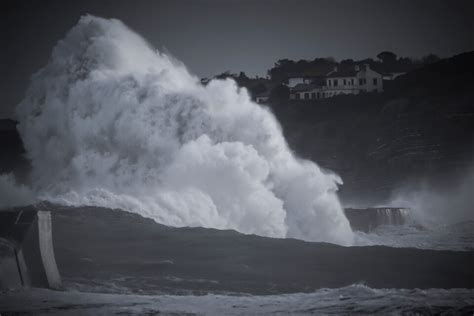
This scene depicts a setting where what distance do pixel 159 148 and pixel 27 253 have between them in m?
11.6

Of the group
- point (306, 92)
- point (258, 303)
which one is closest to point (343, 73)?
point (306, 92)

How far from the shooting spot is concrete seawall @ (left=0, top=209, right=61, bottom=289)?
13711mm

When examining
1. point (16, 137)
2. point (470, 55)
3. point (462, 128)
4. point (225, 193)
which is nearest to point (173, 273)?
point (225, 193)

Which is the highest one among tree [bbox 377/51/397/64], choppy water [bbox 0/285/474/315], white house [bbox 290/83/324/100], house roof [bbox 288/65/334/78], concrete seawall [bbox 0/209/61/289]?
tree [bbox 377/51/397/64]

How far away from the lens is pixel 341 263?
16.6 m

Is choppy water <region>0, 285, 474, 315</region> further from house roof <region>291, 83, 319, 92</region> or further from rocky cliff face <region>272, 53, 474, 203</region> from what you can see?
house roof <region>291, 83, 319, 92</region>

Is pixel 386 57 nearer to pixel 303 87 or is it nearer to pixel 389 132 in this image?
pixel 303 87

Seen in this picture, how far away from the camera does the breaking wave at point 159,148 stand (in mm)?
23844

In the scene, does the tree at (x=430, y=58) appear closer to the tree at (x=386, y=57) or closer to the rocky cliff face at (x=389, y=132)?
the tree at (x=386, y=57)

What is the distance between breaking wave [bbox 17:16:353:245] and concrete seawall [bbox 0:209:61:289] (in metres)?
7.62

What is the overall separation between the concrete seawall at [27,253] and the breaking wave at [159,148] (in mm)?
7623

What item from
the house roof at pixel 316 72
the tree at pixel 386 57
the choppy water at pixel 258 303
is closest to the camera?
the choppy water at pixel 258 303

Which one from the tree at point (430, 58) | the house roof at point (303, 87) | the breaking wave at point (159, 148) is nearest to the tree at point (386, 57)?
the tree at point (430, 58)

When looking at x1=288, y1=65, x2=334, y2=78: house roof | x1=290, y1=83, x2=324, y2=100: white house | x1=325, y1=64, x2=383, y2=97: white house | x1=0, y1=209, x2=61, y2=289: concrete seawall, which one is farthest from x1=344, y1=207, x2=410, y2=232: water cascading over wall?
x1=288, y1=65, x2=334, y2=78: house roof
